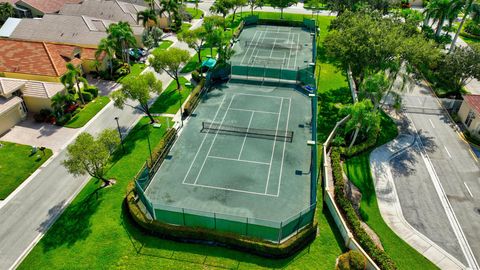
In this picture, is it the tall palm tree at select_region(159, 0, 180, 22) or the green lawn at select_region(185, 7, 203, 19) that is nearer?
the tall palm tree at select_region(159, 0, 180, 22)

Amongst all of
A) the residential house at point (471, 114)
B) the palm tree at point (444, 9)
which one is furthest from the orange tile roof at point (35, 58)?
the palm tree at point (444, 9)

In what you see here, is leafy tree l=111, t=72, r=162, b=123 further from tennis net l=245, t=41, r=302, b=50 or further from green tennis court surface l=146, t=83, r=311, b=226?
tennis net l=245, t=41, r=302, b=50

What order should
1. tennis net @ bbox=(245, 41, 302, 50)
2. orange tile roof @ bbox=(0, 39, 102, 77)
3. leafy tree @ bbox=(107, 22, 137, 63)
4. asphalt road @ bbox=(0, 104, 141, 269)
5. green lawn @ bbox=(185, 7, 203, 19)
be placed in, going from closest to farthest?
asphalt road @ bbox=(0, 104, 141, 269) < orange tile roof @ bbox=(0, 39, 102, 77) < leafy tree @ bbox=(107, 22, 137, 63) < tennis net @ bbox=(245, 41, 302, 50) < green lawn @ bbox=(185, 7, 203, 19)

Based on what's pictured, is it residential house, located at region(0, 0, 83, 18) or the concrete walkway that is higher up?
residential house, located at region(0, 0, 83, 18)

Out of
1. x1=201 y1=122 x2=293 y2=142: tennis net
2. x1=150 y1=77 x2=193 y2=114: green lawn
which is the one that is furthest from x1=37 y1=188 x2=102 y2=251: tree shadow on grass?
x1=150 y1=77 x2=193 y2=114: green lawn

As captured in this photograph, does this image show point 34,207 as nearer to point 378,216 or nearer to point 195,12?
point 378,216

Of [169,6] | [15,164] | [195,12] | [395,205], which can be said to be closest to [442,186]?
[395,205]

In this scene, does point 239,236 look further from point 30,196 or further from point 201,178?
point 30,196
